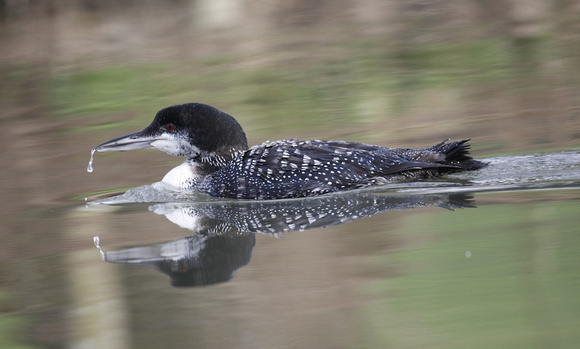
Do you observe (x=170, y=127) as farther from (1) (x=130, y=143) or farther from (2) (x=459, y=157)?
(2) (x=459, y=157)

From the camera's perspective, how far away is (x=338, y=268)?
4336 millimetres

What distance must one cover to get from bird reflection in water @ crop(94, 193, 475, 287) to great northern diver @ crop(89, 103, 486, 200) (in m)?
0.12

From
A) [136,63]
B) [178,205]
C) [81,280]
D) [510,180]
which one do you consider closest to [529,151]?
[510,180]

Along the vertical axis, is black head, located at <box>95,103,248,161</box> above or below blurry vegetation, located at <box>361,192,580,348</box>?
above

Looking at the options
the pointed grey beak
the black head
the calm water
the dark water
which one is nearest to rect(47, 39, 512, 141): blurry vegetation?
the calm water

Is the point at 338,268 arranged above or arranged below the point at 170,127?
below

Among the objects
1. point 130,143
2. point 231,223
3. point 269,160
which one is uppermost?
point 130,143

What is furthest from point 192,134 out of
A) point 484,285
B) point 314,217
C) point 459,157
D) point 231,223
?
point 484,285

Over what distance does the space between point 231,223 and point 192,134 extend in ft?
3.81

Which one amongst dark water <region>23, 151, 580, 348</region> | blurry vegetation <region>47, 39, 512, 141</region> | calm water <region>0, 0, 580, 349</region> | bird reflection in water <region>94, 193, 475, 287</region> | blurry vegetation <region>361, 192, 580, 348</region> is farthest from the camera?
blurry vegetation <region>47, 39, 512, 141</region>

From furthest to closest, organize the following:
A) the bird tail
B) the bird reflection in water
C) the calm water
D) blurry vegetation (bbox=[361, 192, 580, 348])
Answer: the bird tail
the bird reflection in water
the calm water
blurry vegetation (bbox=[361, 192, 580, 348])

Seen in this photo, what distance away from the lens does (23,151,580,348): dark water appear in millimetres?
3533

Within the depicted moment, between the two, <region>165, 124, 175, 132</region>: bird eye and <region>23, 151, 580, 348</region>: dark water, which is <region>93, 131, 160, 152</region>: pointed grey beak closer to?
<region>165, 124, 175, 132</region>: bird eye

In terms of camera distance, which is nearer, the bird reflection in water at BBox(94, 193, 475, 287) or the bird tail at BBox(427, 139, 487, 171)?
the bird reflection in water at BBox(94, 193, 475, 287)
